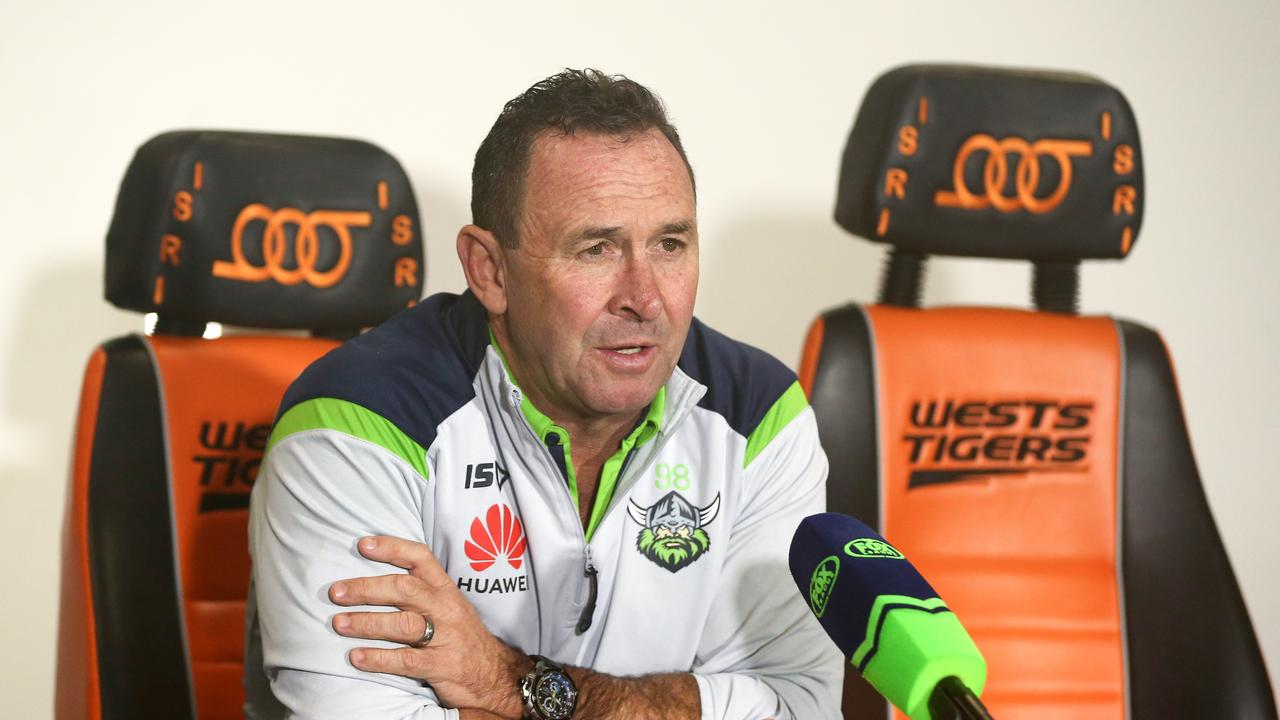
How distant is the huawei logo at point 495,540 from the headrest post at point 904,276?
80 cm

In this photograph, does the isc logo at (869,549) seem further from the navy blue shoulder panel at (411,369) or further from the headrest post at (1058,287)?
the headrest post at (1058,287)

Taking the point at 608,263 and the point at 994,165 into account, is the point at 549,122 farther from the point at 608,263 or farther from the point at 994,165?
the point at 994,165

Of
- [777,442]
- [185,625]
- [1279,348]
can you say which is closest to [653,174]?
[777,442]

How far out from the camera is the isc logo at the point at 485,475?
1.54 metres

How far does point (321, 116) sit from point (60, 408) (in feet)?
2.23

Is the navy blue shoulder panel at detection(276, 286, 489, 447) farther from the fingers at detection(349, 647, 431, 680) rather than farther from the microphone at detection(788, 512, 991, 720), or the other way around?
the microphone at detection(788, 512, 991, 720)

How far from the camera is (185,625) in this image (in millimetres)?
1844

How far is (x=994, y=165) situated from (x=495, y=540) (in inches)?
37.3

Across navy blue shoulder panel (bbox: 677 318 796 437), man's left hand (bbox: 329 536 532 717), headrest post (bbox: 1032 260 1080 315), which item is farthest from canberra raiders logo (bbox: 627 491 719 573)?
headrest post (bbox: 1032 260 1080 315)

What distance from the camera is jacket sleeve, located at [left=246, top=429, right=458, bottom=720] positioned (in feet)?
4.56

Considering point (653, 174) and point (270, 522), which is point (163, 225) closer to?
point (270, 522)

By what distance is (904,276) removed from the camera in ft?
6.89

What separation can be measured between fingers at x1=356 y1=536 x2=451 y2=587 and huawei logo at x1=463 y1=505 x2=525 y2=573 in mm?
88

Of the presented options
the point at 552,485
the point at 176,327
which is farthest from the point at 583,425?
the point at 176,327
